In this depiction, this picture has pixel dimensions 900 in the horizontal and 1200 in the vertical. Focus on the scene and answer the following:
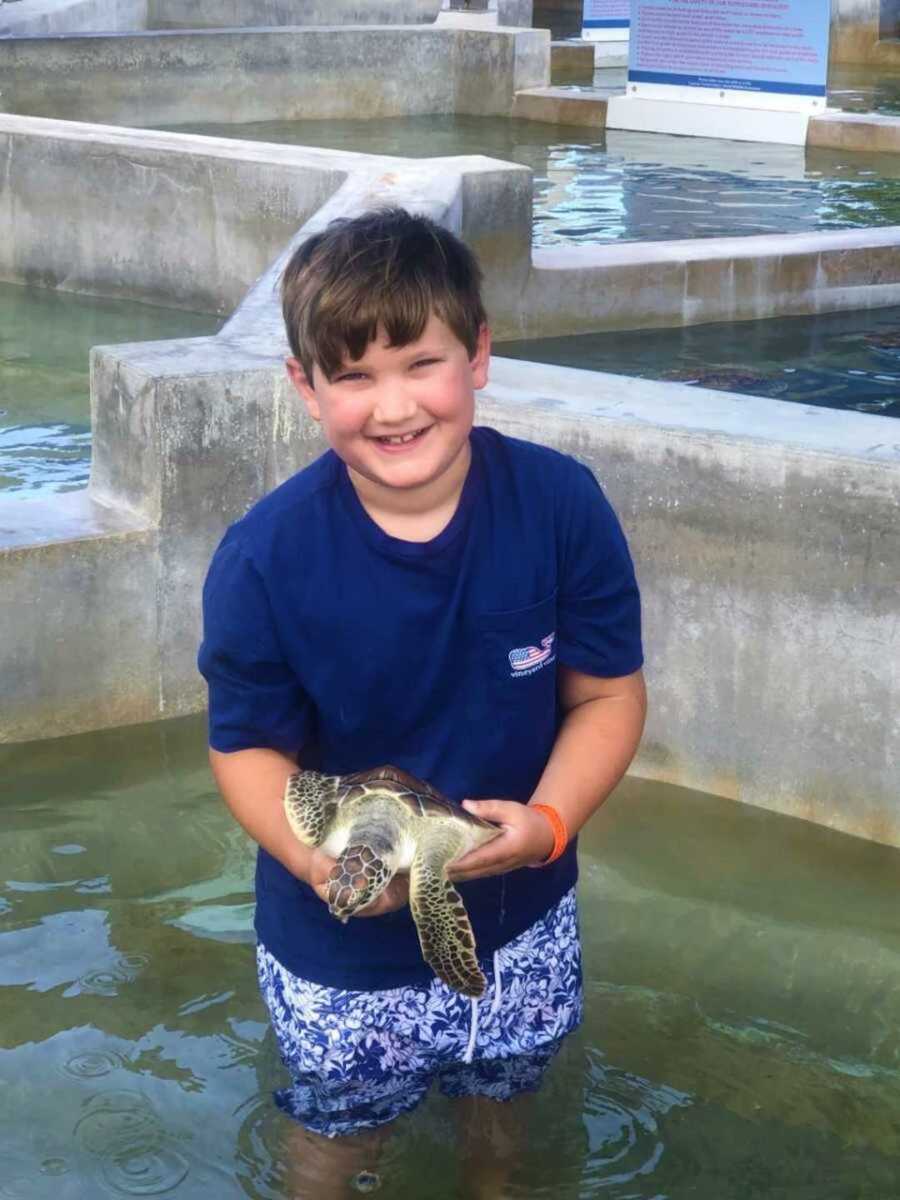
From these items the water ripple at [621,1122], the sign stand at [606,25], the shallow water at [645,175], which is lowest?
the water ripple at [621,1122]

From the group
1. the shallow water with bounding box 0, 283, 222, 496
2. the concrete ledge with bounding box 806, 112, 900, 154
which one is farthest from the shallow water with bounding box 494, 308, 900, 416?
the concrete ledge with bounding box 806, 112, 900, 154

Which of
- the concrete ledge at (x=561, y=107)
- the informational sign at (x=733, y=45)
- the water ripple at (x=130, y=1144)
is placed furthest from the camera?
the concrete ledge at (x=561, y=107)

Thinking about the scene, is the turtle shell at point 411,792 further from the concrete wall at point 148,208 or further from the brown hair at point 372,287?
the concrete wall at point 148,208

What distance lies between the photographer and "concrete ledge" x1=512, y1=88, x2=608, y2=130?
52.4 feet

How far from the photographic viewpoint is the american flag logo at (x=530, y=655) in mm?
2215

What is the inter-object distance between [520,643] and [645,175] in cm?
1164

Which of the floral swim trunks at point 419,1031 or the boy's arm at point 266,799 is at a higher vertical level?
the boy's arm at point 266,799

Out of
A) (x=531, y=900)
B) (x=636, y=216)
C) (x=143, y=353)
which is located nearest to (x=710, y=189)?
(x=636, y=216)

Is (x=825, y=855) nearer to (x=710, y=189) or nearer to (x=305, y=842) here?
(x=305, y=842)

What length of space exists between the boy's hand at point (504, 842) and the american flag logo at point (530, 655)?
0.61 ft

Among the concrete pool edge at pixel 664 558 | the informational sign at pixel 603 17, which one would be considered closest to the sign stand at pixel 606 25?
the informational sign at pixel 603 17

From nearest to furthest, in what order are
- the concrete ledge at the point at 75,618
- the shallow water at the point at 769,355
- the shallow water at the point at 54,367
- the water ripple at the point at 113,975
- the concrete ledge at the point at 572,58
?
the water ripple at the point at 113,975
the concrete ledge at the point at 75,618
the shallow water at the point at 54,367
the shallow water at the point at 769,355
the concrete ledge at the point at 572,58

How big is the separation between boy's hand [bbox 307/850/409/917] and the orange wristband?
207mm

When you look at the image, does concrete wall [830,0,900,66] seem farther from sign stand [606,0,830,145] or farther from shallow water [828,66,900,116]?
sign stand [606,0,830,145]
